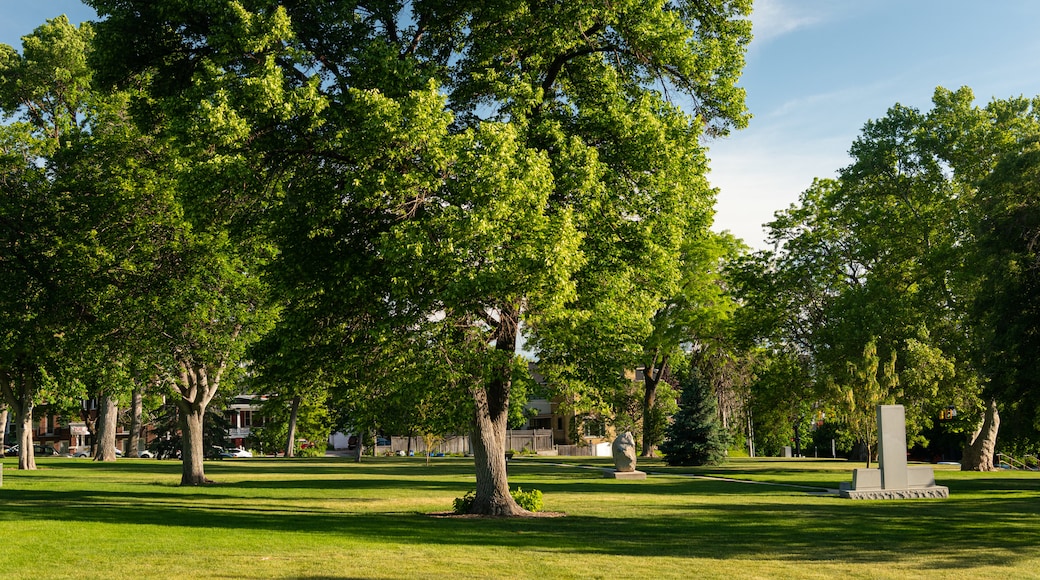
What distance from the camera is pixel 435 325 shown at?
19391 mm

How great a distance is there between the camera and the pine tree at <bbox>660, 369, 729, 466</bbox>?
163ft

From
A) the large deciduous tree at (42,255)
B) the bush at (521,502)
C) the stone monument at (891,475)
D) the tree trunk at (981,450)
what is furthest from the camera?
the tree trunk at (981,450)

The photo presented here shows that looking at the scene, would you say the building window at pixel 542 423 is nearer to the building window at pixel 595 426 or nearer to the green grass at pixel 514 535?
the building window at pixel 595 426

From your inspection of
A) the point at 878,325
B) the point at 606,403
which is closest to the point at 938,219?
the point at 878,325

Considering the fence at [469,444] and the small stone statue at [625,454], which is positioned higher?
the small stone statue at [625,454]

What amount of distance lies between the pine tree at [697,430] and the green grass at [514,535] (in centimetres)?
1837

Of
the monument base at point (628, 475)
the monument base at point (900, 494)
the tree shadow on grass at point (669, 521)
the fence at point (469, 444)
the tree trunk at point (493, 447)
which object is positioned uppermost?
the tree trunk at point (493, 447)

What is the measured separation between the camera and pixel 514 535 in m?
17.8

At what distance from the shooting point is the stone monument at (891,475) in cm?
2795

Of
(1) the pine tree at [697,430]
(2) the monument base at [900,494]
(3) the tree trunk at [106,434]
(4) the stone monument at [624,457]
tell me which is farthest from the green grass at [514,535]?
(3) the tree trunk at [106,434]

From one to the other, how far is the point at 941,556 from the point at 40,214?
29.9m

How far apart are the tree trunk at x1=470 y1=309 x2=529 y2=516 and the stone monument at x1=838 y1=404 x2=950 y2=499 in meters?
11.7

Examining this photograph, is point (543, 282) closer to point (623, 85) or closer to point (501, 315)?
point (501, 315)

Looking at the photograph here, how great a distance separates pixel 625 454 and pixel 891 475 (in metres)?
12.7
